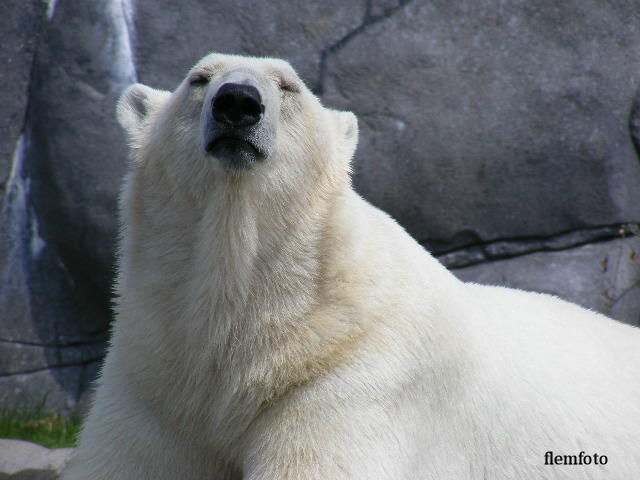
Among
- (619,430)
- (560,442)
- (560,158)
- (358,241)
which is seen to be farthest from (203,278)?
(560,158)

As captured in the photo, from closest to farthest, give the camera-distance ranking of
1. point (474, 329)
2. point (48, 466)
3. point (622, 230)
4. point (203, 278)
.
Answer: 1. point (203, 278)
2. point (474, 329)
3. point (48, 466)
4. point (622, 230)

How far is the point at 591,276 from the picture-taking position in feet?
17.4

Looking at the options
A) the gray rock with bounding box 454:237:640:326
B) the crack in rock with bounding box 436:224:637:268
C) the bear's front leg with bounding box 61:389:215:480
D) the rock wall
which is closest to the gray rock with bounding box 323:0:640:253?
the rock wall

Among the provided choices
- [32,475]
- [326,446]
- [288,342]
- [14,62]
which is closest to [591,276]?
[288,342]

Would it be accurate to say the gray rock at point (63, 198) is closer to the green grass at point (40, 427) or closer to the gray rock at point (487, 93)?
the green grass at point (40, 427)

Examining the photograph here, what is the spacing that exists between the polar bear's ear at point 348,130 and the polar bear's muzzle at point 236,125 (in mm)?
548

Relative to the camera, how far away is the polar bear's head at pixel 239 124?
2555mm

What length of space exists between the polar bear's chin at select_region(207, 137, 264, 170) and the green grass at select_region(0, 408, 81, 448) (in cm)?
253

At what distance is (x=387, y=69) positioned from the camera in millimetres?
5211

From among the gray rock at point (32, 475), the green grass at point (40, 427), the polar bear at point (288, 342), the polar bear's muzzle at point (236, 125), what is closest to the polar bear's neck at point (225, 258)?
the polar bear at point (288, 342)

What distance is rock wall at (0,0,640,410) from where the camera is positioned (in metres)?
5.16

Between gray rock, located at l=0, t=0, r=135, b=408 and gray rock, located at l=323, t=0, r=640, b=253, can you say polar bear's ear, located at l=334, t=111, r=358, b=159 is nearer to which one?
gray rock, located at l=323, t=0, r=640, b=253

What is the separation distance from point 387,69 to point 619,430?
2.93m

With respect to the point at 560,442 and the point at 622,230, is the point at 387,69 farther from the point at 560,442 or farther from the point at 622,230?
the point at 560,442
